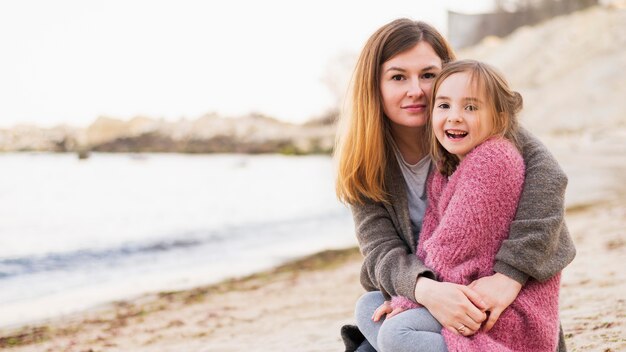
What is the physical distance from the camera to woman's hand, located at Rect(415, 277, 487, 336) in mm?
2080

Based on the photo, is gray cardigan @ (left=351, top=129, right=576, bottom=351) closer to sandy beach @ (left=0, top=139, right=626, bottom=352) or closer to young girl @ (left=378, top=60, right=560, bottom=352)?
young girl @ (left=378, top=60, right=560, bottom=352)

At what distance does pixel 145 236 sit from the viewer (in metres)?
11.9

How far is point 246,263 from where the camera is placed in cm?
782

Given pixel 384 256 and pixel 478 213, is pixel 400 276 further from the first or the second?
pixel 478 213

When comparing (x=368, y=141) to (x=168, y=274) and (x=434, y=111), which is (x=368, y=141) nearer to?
(x=434, y=111)

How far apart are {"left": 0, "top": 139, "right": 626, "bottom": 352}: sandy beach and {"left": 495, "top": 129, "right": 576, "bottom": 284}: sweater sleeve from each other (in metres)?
0.98

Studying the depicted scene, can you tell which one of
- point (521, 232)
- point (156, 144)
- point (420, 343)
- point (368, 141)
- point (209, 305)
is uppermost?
point (368, 141)

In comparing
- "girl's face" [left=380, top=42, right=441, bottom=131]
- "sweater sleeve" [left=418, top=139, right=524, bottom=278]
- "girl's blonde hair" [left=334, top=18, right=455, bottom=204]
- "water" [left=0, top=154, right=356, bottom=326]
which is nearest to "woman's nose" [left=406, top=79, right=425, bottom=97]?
"girl's face" [left=380, top=42, right=441, bottom=131]

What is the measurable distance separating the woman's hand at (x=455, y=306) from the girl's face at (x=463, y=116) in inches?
19.4

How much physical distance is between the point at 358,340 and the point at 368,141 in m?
0.84

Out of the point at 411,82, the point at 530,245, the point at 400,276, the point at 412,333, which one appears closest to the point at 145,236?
the point at 411,82

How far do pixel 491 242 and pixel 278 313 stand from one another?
3.04 meters

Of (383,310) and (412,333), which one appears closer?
(412,333)

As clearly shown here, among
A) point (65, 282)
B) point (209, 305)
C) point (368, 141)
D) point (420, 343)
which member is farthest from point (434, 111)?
point (65, 282)
